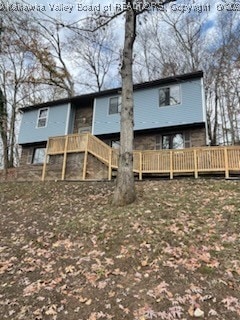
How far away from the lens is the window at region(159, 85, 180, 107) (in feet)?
49.4

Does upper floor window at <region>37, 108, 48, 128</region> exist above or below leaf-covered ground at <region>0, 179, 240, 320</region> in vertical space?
above

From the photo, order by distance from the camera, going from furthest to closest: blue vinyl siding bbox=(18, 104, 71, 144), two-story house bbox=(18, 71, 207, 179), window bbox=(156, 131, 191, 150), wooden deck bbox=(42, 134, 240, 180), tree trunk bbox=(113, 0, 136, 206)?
blue vinyl siding bbox=(18, 104, 71, 144), window bbox=(156, 131, 191, 150), two-story house bbox=(18, 71, 207, 179), wooden deck bbox=(42, 134, 240, 180), tree trunk bbox=(113, 0, 136, 206)

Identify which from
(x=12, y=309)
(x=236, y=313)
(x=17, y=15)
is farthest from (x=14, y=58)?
(x=236, y=313)

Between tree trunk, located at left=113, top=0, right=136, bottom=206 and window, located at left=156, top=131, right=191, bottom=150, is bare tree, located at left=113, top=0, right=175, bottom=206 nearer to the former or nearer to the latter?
tree trunk, located at left=113, top=0, right=136, bottom=206

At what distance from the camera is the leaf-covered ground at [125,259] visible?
3.63 metres

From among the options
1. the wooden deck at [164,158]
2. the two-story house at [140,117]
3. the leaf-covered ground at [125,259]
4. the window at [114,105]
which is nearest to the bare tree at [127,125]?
the leaf-covered ground at [125,259]

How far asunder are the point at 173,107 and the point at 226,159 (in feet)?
16.4

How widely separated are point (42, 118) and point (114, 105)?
576cm

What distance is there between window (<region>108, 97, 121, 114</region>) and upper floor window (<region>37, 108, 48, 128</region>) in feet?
16.8

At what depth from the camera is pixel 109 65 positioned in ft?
93.6

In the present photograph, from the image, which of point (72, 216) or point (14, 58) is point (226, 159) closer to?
point (72, 216)

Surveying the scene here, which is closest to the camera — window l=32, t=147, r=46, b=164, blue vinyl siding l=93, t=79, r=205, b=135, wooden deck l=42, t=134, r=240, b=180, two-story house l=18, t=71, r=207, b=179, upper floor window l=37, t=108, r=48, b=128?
wooden deck l=42, t=134, r=240, b=180

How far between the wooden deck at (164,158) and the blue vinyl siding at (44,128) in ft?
14.1

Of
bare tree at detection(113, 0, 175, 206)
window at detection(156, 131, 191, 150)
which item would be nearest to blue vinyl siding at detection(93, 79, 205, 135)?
window at detection(156, 131, 191, 150)
